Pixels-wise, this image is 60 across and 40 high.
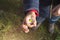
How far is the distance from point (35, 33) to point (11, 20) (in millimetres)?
260

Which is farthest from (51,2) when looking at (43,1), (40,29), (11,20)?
(11,20)

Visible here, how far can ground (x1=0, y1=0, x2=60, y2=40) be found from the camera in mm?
1723

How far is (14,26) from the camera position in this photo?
1800 millimetres

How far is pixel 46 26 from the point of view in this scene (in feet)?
5.91

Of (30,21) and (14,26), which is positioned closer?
(30,21)

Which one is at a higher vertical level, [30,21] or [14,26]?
[30,21]

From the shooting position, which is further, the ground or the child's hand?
the ground

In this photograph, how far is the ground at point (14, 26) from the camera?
5.65 ft

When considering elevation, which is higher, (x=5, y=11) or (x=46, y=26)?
(x=5, y=11)

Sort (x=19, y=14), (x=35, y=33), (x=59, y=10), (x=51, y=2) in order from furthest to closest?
(x=19, y=14)
(x=35, y=33)
(x=51, y=2)
(x=59, y=10)

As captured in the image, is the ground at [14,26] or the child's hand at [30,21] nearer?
the child's hand at [30,21]

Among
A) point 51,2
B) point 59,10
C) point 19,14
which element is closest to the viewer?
point 59,10

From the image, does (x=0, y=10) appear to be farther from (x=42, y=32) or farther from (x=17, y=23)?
(x=42, y=32)

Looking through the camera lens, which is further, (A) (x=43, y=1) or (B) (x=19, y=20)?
(B) (x=19, y=20)
